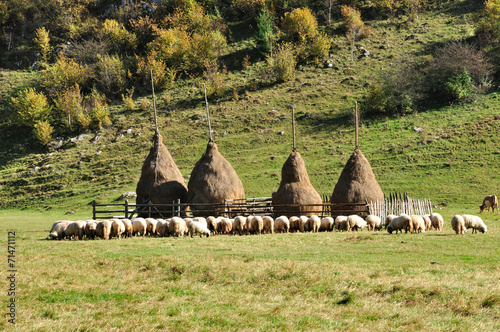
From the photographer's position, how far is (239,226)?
2219cm

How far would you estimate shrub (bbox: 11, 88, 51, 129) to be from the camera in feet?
213

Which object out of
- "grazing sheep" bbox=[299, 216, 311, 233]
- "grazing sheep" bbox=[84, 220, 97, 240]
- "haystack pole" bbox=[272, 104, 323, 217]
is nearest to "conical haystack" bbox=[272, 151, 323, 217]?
"haystack pole" bbox=[272, 104, 323, 217]

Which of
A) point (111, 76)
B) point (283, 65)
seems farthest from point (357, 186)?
point (111, 76)

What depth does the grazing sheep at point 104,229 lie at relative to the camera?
2017 centimetres

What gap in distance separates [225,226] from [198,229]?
1.79m

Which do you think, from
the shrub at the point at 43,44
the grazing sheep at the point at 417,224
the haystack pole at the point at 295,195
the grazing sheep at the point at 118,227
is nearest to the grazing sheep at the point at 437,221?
the grazing sheep at the point at 417,224

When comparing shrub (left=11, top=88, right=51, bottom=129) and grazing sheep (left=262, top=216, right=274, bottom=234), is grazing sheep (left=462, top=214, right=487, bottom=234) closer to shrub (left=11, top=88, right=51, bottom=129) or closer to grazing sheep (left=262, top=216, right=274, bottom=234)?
grazing sheep (left=262, top=216, right=274, bottom=234)

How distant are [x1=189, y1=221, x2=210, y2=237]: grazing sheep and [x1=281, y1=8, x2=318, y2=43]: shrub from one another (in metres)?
61.3

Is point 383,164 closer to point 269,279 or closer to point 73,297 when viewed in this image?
point 269,279

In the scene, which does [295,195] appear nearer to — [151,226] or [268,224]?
[268,224]

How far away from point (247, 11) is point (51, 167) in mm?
53344

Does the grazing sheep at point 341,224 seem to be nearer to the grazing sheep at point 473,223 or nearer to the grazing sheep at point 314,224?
the grazing sheep at point 314,224

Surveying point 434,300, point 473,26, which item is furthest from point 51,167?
point 473,26

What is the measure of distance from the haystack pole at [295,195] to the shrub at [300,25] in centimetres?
5468
